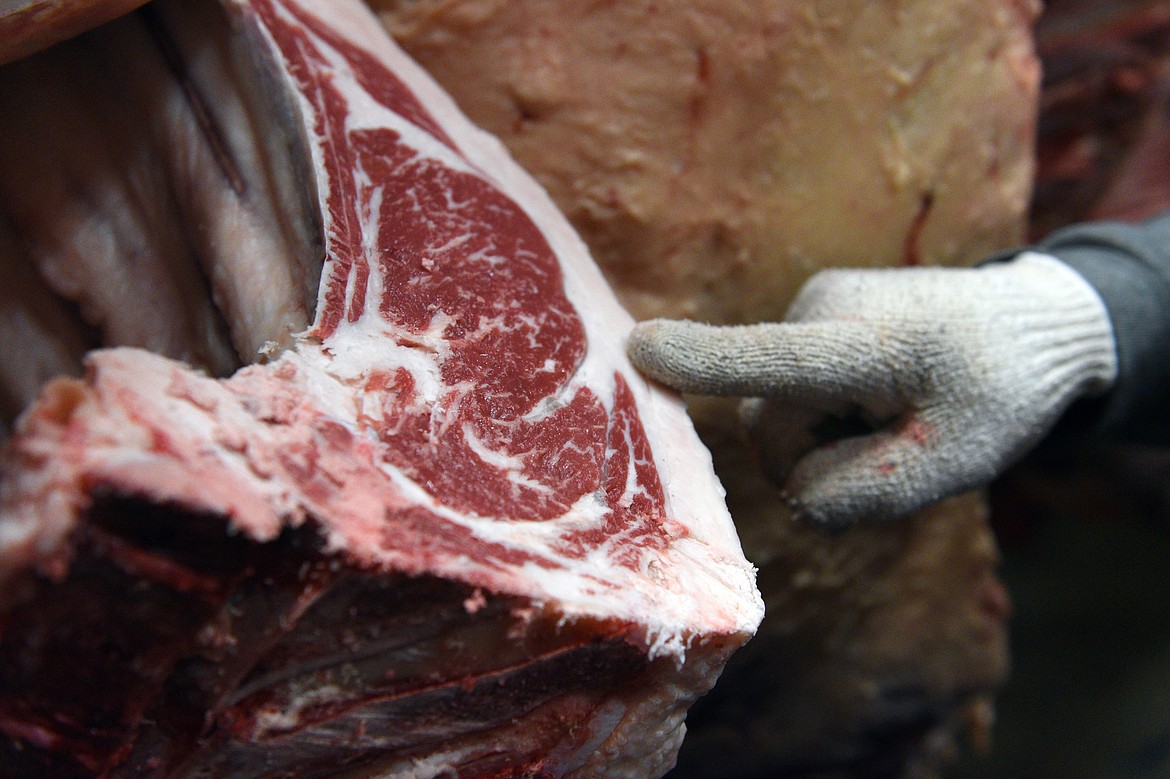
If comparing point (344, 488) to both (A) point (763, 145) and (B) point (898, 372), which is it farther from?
(A) point (763, 145)

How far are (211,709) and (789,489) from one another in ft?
4.17

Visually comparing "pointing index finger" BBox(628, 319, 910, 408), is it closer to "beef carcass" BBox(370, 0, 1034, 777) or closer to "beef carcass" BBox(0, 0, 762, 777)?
"beef carcass" BBox(0, 0, 762, 777)

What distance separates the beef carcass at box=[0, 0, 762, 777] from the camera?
0.94 m

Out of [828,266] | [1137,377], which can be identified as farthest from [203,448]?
[1137,377]

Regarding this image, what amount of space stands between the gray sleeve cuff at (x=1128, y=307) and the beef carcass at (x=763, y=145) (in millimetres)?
261

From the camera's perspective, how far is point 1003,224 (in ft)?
7.85

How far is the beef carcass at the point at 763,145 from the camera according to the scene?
190 centimetres

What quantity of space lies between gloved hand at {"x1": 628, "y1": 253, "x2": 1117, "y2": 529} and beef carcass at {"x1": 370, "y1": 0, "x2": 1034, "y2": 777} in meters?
0.21

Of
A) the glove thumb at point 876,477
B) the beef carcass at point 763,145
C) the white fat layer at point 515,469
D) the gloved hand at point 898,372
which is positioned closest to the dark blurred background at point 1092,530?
the beef carcass at point 763,145

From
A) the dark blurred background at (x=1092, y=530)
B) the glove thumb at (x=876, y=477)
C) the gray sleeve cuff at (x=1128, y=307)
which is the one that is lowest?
the dark blurred background at (x=1092, y=530)

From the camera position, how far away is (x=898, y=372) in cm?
173

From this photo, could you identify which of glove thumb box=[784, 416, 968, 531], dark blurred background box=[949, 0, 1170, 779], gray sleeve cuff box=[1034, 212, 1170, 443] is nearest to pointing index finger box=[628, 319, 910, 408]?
glove thumb box=[784, 416, 968, 531]

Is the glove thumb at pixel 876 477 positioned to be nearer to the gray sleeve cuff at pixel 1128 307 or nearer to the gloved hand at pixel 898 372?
the gloved hand at pixel 898 372

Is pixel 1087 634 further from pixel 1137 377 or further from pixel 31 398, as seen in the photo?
pixel 31 398
